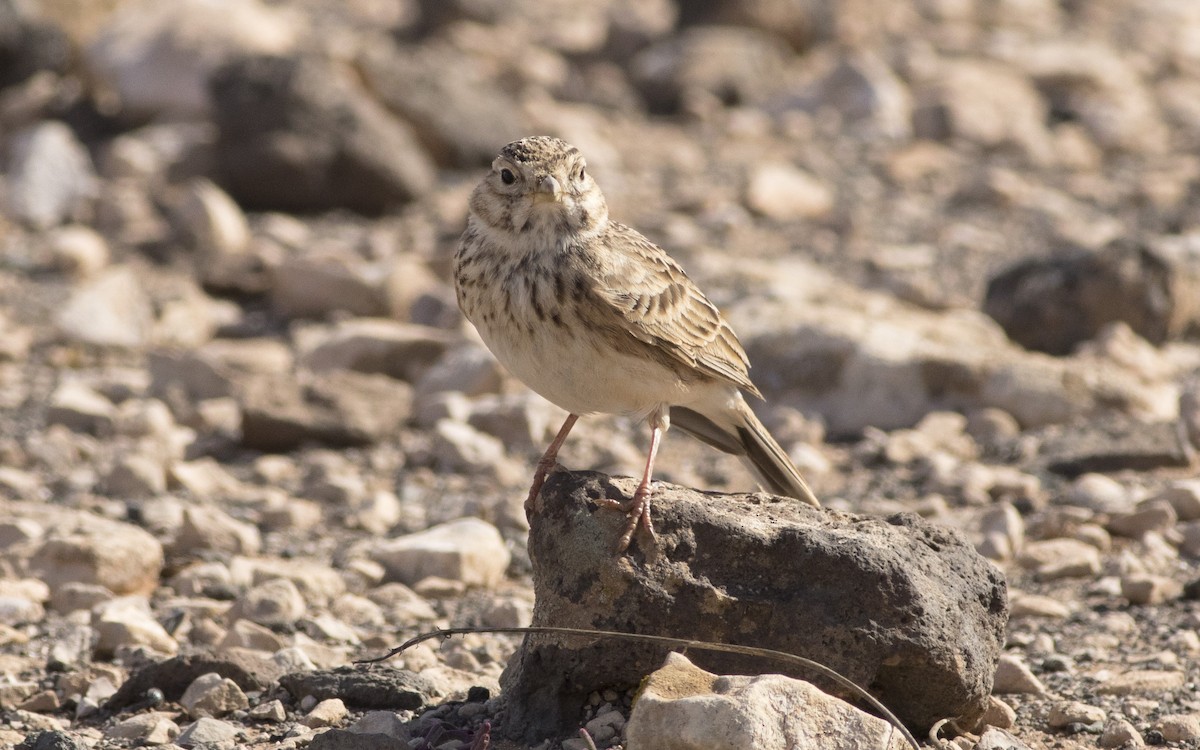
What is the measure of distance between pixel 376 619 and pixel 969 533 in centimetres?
266

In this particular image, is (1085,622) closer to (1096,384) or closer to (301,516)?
(1096,384)

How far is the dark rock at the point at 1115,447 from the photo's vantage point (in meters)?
7.69

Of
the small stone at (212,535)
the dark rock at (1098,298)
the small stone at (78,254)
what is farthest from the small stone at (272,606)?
the small stone at (78,254)

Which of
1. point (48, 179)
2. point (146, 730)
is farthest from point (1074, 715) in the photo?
point (48, 179)

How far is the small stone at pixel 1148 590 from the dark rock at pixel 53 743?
3871 mm

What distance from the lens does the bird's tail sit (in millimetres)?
5816

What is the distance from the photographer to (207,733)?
15.6ft

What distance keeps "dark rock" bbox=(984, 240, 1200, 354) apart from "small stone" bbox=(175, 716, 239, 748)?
634 centimetres

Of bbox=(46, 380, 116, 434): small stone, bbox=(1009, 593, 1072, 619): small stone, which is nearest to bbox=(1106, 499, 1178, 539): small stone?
bbox=(1009, 593, 1072, 619): small stone

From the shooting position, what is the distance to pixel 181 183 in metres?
12.6

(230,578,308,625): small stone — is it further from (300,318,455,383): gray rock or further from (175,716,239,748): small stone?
(300,318,455,383): gray rock

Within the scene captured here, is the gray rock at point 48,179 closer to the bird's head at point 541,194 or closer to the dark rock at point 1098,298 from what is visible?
the dark rock at point 1098,298

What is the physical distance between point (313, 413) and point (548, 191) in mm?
3564

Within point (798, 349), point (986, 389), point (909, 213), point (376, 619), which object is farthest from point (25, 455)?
point (909, 213)
